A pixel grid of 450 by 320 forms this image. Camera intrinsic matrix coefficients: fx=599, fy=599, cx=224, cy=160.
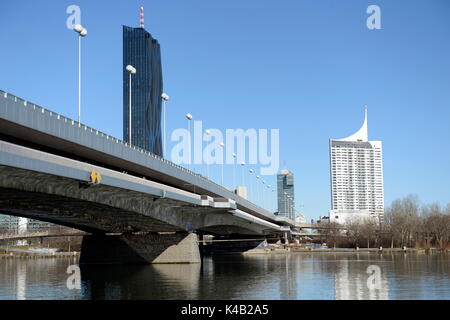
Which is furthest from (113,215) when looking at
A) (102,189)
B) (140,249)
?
(140,249)

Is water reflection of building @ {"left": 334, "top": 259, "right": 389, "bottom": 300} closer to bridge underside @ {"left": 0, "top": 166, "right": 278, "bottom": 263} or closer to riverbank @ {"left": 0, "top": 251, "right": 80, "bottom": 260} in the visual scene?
bridge underside @ {"left": 0, "top": 166, "right": 278, "bottom": 263}

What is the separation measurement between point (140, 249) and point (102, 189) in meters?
35.3

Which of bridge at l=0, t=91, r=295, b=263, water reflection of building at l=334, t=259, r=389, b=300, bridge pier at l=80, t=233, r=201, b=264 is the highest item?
bridge at l=0, t=91, r=295, b=263

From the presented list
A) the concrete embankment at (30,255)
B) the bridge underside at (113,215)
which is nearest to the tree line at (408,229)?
the bridge underside at (113,215)

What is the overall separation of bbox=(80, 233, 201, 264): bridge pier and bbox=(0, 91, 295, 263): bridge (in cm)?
13

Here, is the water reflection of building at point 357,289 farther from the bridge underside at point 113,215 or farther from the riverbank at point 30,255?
the riverbank at point 30,255

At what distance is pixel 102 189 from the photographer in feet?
159

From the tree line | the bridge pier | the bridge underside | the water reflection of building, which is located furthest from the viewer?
the tree line

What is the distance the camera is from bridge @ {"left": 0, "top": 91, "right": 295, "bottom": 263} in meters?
37.8

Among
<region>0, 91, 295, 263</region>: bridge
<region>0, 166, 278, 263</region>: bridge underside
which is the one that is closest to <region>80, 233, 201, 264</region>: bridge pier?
<region>0, 166, 278, 263</region>: bridge underside

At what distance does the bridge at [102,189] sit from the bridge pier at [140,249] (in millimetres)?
134

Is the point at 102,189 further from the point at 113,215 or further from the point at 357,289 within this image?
the point at 357,289

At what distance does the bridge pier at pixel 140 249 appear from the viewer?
80.1m
